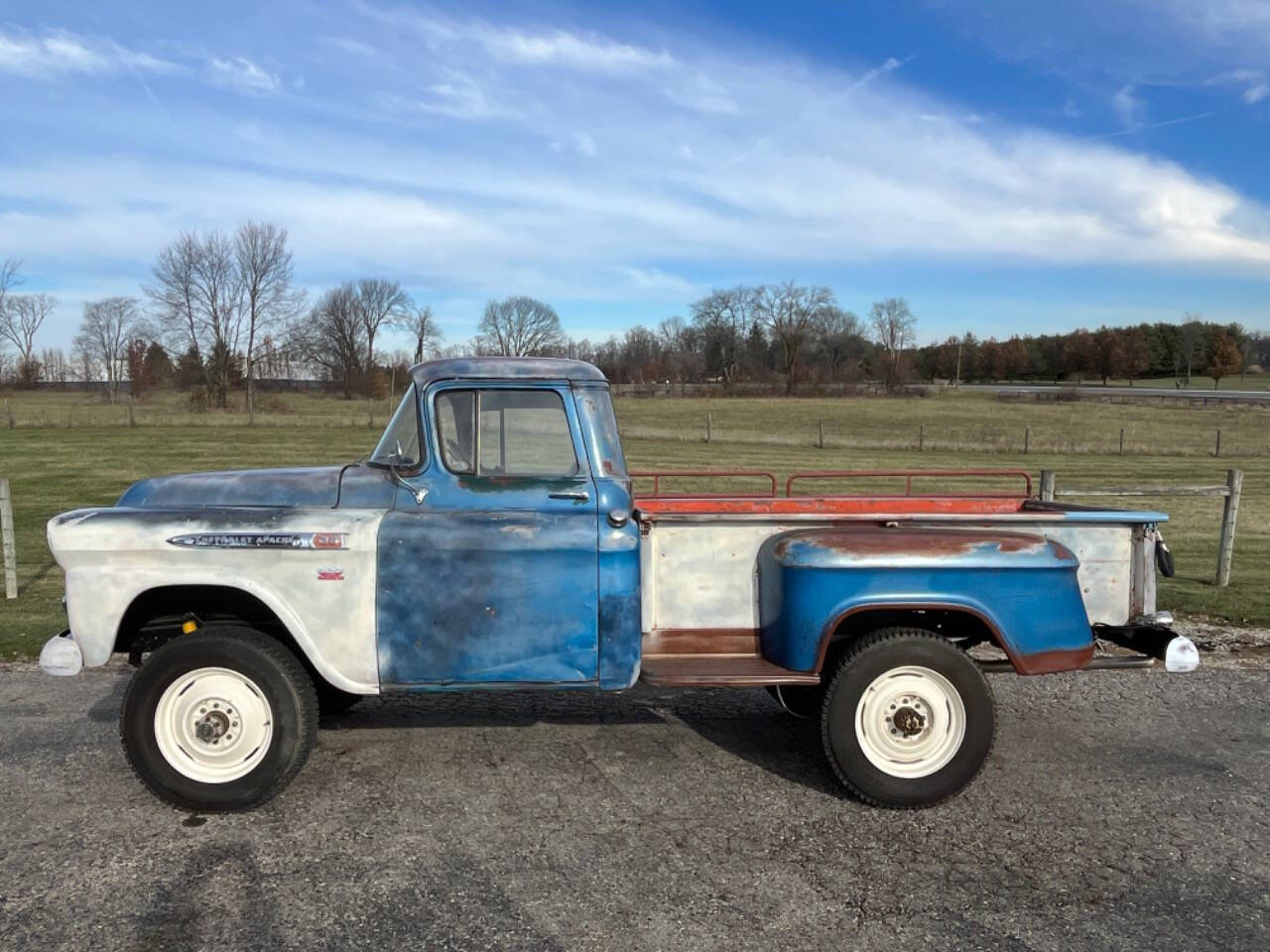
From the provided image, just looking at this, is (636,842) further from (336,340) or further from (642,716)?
(336,340)

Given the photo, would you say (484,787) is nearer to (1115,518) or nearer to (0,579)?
(1115,518)

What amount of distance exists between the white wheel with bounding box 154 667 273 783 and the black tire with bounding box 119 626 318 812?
28mm

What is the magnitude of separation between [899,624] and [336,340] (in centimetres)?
5741

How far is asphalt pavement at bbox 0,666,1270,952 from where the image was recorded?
10.8ft

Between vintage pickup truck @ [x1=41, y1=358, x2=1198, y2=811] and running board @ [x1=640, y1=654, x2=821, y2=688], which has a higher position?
vintage pickup truck @ [x1=41, y1=358, x2=1198, y2=811]

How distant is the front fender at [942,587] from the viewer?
13.8 feet

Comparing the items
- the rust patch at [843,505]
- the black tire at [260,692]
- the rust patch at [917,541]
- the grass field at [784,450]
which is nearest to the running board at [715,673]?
the rust patch at [917,541]

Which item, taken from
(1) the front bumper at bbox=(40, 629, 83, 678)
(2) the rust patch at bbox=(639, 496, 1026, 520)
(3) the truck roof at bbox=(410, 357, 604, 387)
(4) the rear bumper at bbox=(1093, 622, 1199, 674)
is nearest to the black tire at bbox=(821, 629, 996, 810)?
(4) the rear bumper at bbox=(1093, 622, 1199, 674)

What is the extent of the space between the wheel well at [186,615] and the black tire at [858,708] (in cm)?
251

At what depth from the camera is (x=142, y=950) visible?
3.13 meters

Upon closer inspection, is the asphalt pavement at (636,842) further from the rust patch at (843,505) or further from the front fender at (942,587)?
the rust patch at (843,505)

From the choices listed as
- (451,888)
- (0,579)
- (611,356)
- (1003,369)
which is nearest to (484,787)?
(451,888)

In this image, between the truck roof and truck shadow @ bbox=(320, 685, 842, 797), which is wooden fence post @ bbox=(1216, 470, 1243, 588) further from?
the truck roof

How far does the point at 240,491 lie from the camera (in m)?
4.50
